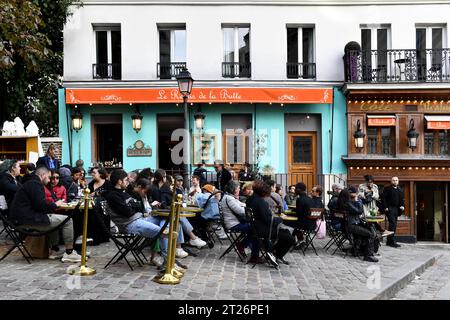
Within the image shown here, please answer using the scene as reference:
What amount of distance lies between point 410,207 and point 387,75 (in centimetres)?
491

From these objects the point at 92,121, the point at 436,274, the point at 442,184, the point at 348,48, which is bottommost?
the point at 436,274

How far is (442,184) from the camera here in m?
16.6

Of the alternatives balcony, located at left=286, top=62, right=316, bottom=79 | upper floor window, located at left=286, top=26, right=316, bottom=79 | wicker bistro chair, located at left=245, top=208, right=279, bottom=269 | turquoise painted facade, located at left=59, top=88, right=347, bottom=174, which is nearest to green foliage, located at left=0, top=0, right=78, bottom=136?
turquoise painted facade, located at left=59, top=88, right=347, bottom=174

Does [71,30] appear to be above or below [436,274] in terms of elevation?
above

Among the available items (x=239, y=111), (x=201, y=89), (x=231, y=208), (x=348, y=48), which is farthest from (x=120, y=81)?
(x=231, y=208)

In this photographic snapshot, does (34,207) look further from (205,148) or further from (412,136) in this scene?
(412,136)

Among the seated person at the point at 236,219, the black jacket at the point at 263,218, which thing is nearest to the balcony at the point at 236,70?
the seated person at the point at 236,219

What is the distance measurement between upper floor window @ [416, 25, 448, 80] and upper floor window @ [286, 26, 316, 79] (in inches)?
150

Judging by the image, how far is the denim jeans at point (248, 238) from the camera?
764cm

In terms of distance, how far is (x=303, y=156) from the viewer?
53.6 feet

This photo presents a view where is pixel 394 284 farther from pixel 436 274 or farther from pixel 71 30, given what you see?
pixel 71 30

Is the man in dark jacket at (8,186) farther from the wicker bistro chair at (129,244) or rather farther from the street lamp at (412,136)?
the street lamp at (412,136)

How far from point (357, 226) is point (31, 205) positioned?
6248mm

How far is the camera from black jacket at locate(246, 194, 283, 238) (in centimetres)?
728
